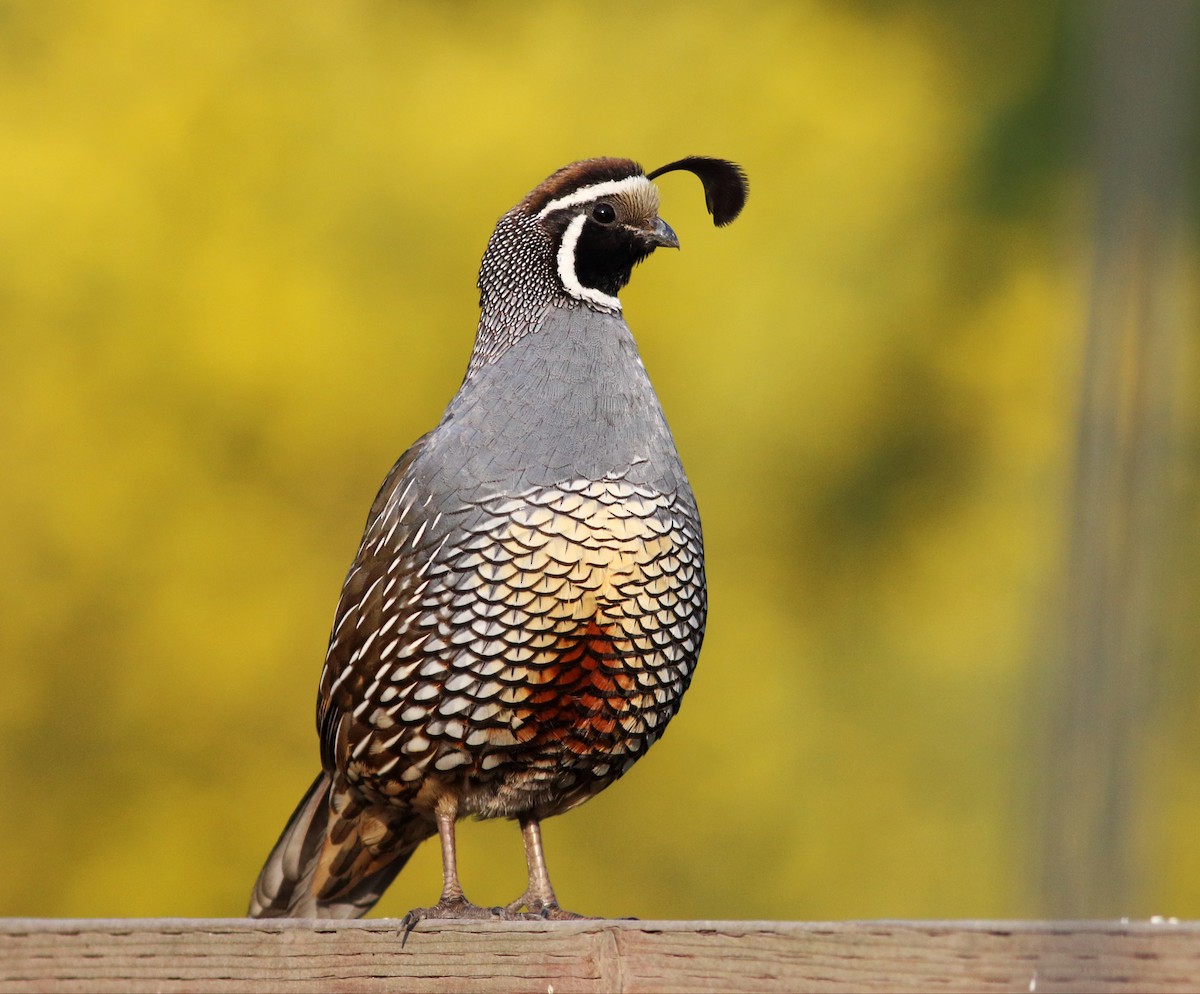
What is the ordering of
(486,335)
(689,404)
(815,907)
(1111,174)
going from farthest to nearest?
(689,404), (815,907), (486,335), (1111,174)

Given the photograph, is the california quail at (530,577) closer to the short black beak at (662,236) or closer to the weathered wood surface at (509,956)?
the short black beak at (662,236)

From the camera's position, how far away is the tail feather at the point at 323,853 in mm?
3006

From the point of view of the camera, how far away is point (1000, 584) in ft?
21.2

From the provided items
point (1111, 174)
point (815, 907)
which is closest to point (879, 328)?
point (815, 907)

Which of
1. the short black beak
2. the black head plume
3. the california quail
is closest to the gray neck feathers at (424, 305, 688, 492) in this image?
the california quail

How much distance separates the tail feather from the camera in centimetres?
301

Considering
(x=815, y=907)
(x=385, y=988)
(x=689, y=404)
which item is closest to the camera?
(x=385, y=988)

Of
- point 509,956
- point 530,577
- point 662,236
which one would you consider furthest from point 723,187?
point 509,956

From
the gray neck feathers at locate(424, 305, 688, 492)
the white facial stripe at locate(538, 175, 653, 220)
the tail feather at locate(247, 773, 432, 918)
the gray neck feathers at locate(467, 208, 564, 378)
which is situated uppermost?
the white facial stripe at locate(538, 175, 653, 220)

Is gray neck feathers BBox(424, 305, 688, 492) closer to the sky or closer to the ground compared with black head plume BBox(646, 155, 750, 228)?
closer to the ground

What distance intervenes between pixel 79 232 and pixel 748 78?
273cm

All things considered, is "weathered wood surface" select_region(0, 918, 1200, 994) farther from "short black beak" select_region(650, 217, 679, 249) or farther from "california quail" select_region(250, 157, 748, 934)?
"short black beak" select_region(650, 217, 679, 249)

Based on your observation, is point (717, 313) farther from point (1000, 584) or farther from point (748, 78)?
point (1000, 584)

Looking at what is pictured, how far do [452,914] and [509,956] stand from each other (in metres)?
0.54
